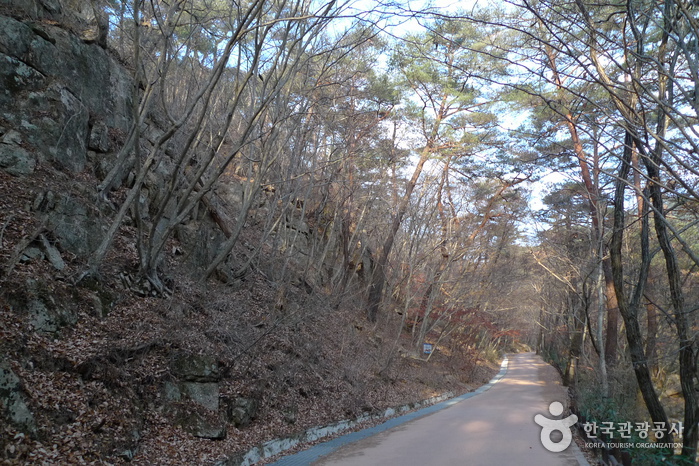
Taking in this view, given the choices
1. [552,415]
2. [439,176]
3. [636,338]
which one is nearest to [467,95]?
[439,176]

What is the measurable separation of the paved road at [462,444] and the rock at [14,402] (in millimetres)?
4272

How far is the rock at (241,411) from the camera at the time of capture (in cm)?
780

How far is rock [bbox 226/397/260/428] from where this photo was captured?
7.80 metres

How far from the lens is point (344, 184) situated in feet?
58.2

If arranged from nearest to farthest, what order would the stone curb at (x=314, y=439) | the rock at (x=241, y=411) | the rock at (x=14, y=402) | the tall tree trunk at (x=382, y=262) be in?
the rock at (x=14, y=402), the stone curb at (x=314, y=439), the rock at (x=241, y=411), the tall tree trunk at (x=382, y=262)

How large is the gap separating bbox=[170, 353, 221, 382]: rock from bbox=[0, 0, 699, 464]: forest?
1.56 feet

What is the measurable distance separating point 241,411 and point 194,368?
116 cm

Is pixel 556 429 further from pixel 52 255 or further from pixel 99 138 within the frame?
pixel 99 138

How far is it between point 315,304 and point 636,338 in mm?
9875

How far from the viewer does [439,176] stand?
70.8ft

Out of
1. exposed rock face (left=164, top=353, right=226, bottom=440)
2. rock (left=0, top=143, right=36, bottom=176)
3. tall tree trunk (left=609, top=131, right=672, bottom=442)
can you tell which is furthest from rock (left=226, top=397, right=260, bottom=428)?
tall tree trunk (left=609, top=131, right=672, bottom=442)

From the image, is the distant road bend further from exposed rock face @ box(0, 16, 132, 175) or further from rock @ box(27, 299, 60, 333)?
exposed rock face @ box(0, 16, 132, 175)

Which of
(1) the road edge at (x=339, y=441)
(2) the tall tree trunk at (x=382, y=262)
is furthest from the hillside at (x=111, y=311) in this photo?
(2) the tall tree trunk at (x=382, y=262)

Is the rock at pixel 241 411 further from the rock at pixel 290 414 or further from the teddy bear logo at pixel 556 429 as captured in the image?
the teddy bear logo at pixel 556 429
